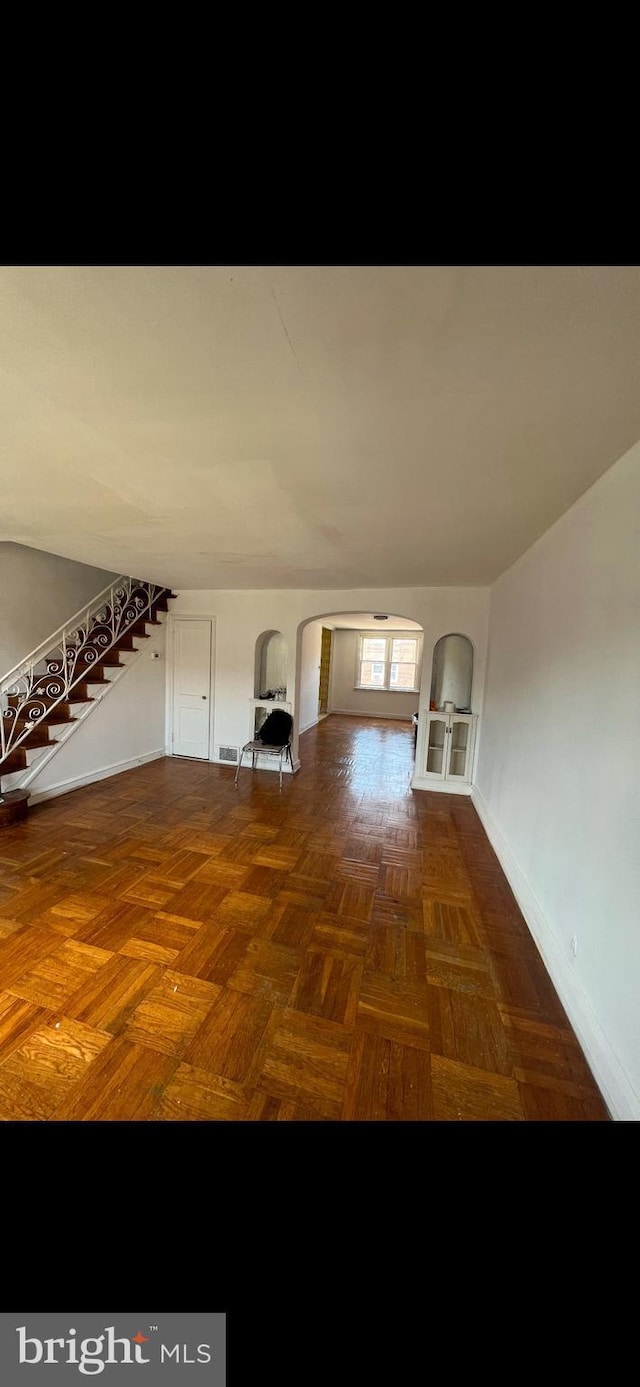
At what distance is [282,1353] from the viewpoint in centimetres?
58

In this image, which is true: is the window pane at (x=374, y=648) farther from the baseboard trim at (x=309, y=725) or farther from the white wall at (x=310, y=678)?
the white wall at (x=310, y=678)

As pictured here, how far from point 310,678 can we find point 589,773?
5573 millimetres

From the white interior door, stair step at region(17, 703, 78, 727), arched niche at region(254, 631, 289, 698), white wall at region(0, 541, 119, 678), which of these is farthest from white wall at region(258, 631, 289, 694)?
white wall at region(0, 541, 119, 678)

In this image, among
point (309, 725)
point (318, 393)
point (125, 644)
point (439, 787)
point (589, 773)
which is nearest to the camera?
point (318, 393)

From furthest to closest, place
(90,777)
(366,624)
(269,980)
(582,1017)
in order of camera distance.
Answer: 1. (366,624)
2. (90,777)
3. (269,980)
4. (582,1017)

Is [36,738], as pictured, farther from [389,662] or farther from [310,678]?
[389,662]

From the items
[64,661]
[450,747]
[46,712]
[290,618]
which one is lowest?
[450,747]

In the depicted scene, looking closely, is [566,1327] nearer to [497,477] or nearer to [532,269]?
[532,269]

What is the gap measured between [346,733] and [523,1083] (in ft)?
19.5

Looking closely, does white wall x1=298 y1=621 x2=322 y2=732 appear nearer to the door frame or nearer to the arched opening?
the arched opening

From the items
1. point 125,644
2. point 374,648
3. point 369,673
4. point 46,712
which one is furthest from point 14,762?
point 374,648

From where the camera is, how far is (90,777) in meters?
4.27

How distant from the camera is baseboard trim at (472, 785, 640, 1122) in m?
1.26
